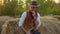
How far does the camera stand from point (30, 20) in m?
5.91

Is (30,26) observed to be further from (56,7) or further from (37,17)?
(56,7)

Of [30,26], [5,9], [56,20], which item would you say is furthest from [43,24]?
[5,9]

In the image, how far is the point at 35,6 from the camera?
5645 mm

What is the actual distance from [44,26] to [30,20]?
127 centimetres

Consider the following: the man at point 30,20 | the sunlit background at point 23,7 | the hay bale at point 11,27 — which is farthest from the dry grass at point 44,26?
the sunlit background at point 23,7

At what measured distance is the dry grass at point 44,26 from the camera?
6.88 meters

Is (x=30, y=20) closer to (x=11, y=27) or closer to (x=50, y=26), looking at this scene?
(x=11, y=27)

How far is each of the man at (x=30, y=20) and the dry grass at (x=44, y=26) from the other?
3.07ft

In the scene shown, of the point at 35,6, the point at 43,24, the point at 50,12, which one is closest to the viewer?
the point at 35,6

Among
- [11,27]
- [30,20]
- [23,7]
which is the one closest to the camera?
[30,20]

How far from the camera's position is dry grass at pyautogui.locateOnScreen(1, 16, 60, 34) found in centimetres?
688

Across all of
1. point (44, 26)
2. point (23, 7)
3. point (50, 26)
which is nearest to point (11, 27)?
point (44, 26)

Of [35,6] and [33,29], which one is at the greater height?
→ [35,6]

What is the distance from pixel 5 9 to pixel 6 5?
14 centimetres
